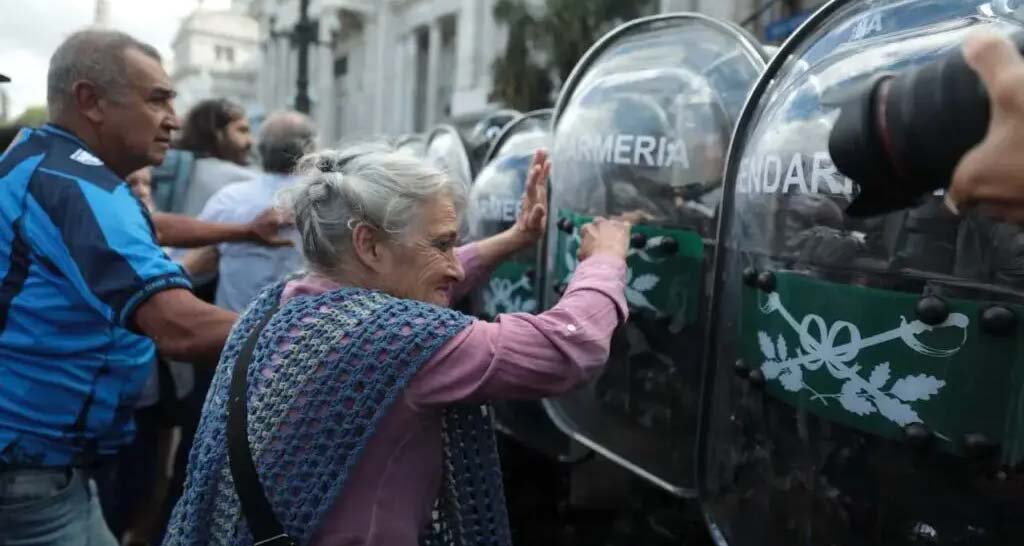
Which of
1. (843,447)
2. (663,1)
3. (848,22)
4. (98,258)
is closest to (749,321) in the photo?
(843,447)

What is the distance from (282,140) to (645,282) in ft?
5.99

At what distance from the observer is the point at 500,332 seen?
1558mm

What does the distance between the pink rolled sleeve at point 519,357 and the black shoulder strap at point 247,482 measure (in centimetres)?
31

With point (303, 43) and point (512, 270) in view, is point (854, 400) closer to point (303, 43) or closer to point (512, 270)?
point (512, 270)

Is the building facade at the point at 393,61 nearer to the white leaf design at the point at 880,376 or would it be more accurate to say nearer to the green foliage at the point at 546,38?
the green foliage at the point at 546,38

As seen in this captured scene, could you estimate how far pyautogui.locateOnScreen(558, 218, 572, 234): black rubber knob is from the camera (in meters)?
2.68

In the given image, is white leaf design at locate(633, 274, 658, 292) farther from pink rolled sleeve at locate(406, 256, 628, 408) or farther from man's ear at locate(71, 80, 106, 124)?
man's ear at locate(71, 80, 106, 124)

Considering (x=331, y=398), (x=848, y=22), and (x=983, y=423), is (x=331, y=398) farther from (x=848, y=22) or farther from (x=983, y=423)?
(x=848, y=22)

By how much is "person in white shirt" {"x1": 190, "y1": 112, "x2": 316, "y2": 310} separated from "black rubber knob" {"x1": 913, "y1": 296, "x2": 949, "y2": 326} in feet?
8.13

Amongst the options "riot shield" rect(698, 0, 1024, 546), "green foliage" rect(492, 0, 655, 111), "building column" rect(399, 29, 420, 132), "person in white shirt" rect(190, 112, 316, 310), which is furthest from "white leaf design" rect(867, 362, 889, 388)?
"building column" rect(399, 29, 420, 132)

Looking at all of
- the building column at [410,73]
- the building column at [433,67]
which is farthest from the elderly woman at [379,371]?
the building column at [410,73]

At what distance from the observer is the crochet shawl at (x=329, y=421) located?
153 cm

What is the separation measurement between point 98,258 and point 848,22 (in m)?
1.60

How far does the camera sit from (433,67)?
35469 mm
